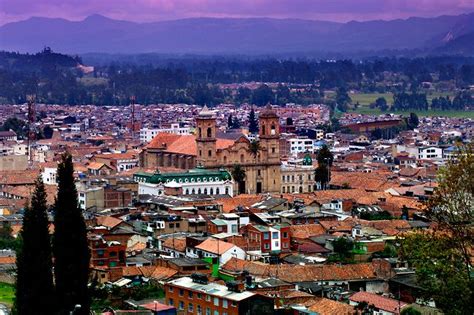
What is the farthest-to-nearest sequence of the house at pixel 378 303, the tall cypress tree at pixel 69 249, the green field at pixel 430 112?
the green field at pixel 430 112 → the house at pixel 378 303 → the tall cypress tree at pixel 69 249

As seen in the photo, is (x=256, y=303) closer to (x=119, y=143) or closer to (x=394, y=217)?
(x=394, y=217)

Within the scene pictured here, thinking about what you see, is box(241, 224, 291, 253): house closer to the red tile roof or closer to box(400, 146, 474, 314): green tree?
the red tile roof

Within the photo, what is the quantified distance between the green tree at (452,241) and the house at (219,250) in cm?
1569

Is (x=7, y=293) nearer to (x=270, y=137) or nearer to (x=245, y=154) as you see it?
(x=245, y=154)

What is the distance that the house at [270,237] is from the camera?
3744 centimetres

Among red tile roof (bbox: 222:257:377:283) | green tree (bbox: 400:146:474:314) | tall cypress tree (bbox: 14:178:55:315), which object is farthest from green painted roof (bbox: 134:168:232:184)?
green tree (bbox: 400:146:474:314)

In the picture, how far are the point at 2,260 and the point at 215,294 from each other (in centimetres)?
1035

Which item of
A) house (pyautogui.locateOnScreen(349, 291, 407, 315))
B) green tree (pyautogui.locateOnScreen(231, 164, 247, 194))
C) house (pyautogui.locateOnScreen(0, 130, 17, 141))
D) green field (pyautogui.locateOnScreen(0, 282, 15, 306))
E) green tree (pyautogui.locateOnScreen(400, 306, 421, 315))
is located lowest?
house (pyautogui.locateOnScreen(0, 130, 17, 141))

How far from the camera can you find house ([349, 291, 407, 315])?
27828 millimetres

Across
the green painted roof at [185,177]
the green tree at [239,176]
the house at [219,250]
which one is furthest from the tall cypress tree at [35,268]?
the green tree at [239,176]

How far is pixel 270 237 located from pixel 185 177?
14.1 metres

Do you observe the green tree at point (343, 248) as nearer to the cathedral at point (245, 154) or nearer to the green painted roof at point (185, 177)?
the green painted roof at point (185, 177)

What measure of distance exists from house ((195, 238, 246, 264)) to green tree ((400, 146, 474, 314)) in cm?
1569

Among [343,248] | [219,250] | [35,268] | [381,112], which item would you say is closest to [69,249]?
[35,268]
